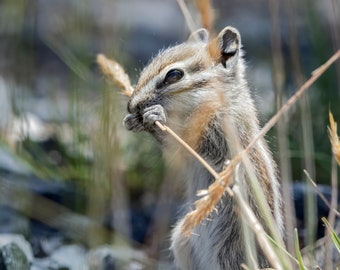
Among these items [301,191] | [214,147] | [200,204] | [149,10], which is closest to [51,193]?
[301,191]

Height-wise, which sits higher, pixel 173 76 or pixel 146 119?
pixel 173 76

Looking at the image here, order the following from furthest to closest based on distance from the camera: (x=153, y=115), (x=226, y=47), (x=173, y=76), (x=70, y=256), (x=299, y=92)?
(x=70, y=256), (x=226, y=47), (x=173, y=76), (x=153, y=115), (x=299, y=92)

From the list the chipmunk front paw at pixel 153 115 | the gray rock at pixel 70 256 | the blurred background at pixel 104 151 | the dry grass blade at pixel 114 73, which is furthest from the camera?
the gray rock at pixel 70 256

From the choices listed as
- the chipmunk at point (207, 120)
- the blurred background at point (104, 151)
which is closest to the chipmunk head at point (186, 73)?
the chipmunk at point (207, 120)

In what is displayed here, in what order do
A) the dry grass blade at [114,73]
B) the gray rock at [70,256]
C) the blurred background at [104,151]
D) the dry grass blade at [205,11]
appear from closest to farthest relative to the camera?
the dry grass blade at [205,11] < the dry grass blade at [114,73] < the blurred background at [104,151] < the gray rock at [70,256]

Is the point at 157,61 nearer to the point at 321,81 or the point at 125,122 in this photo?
the point at 125,122

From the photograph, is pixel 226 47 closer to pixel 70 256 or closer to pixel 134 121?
pixel 134 121

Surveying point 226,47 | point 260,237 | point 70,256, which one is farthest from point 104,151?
point 70,256

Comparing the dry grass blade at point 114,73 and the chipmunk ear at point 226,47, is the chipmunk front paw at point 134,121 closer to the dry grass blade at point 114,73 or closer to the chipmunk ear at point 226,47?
the dry grass blade at point 114,73
